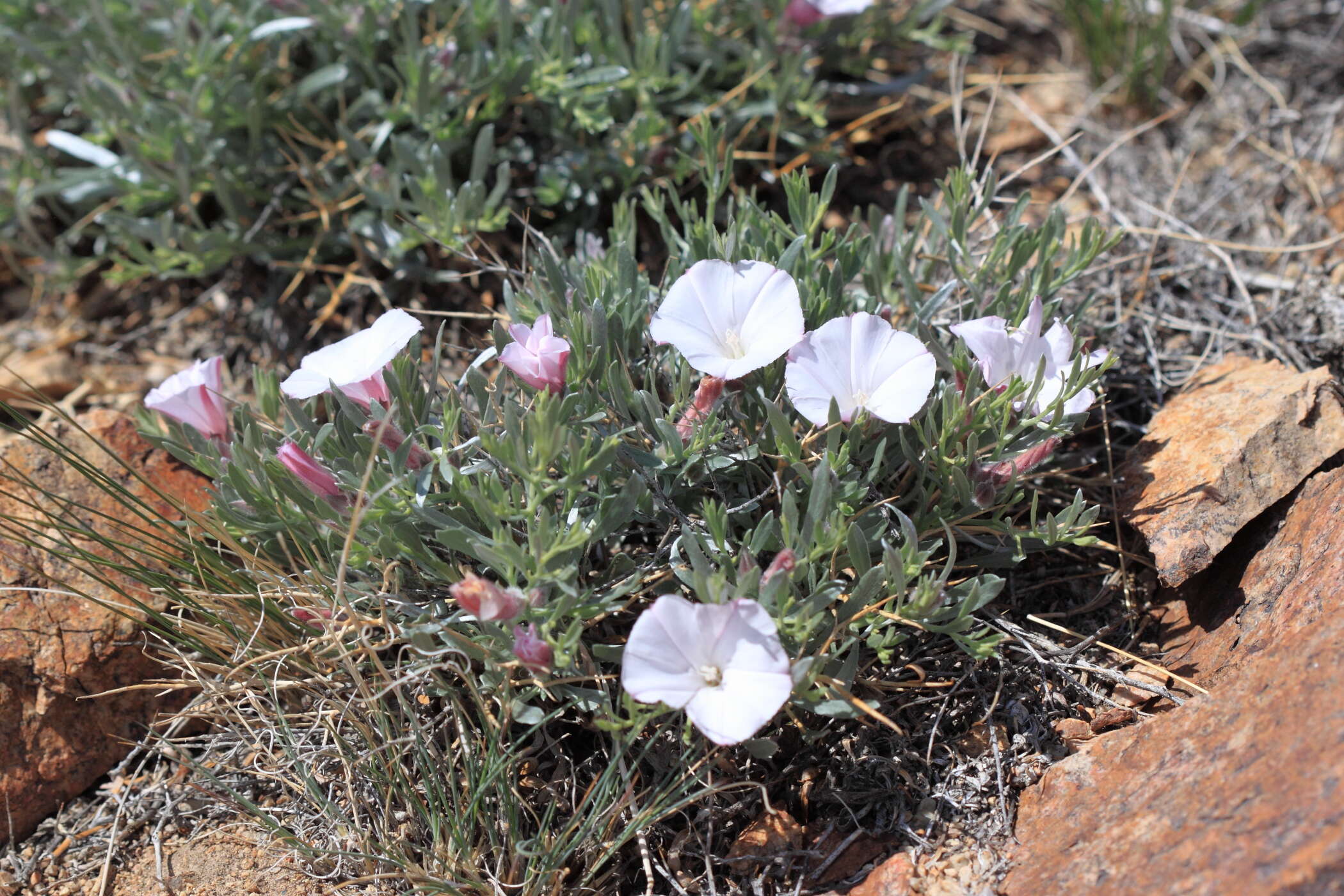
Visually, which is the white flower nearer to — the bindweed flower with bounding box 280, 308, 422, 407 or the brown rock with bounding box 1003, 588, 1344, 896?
the bindweed flower with bounding box 280, 308, 422, 407

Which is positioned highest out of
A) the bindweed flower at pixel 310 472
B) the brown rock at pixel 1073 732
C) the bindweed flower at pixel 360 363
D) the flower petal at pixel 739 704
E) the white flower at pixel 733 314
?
the white flower at pixel 733 314

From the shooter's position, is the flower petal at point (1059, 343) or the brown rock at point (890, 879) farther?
the flower petal at point (1059, 343)

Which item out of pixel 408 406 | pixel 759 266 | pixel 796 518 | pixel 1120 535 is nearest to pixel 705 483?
pixel 796 518

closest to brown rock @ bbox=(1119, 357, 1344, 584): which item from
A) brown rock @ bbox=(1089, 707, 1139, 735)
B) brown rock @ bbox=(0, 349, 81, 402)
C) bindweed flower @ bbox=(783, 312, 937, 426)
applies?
brown rock @ bbox=(1089, 707, 1139, 735)

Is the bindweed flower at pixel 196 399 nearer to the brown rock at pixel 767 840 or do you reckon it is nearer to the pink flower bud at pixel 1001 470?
the brown rock at pixel 767 840

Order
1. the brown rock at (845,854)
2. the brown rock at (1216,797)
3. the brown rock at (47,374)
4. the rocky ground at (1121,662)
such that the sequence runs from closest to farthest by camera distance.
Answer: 1. the brown rock at (1216,797)
2. the rocky ground at (1121,662)
3. the brown rock at (845,854)
4. the brown rock at (47,374)

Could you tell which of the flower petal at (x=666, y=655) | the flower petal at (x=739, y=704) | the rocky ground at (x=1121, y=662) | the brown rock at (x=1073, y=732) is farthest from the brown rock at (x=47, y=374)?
the brown rock at (x=1073, y=732)
